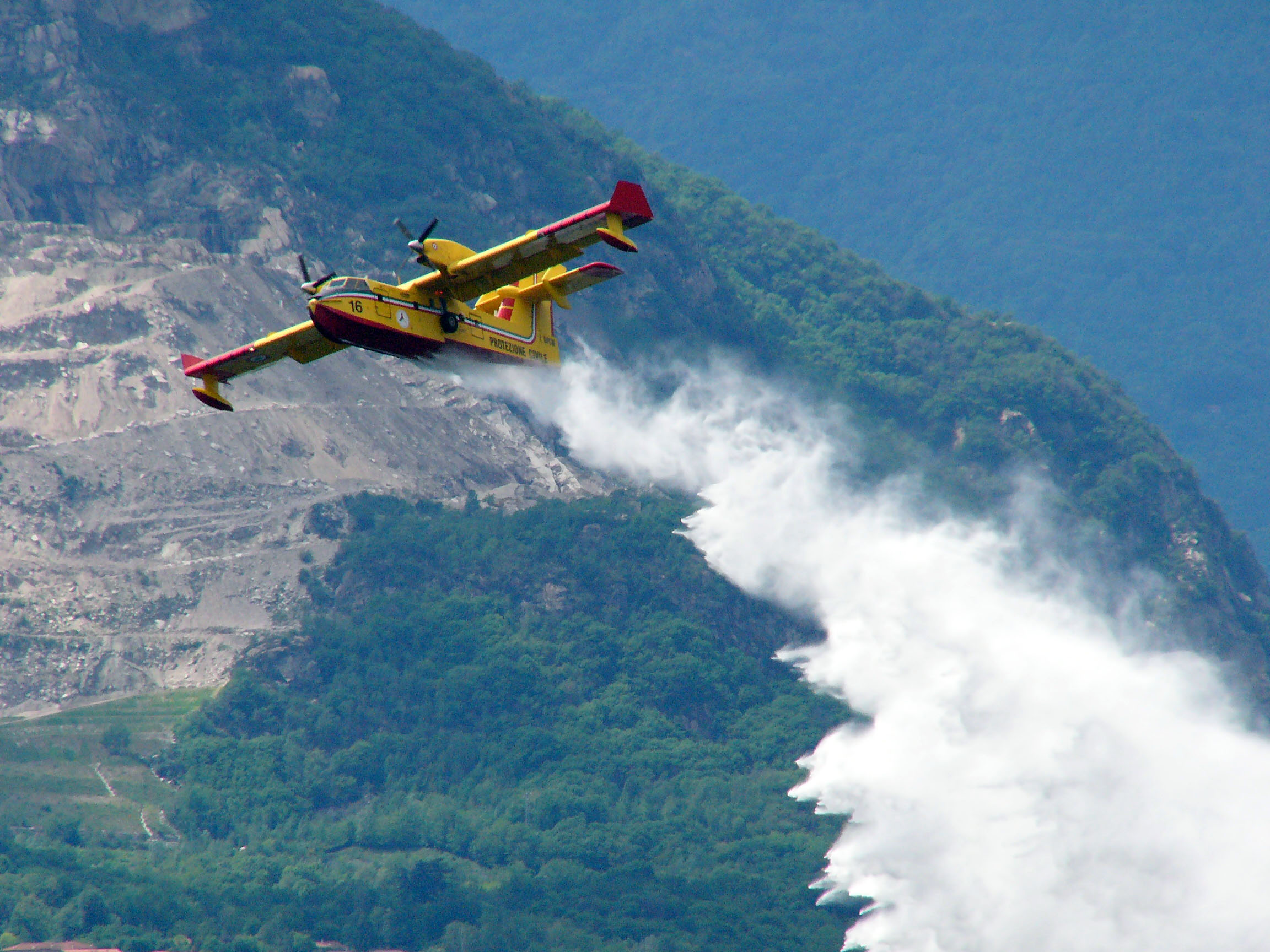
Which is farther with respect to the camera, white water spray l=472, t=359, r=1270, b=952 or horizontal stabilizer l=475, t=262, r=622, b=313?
white water spray l=472, t=359, r=1270, b=952

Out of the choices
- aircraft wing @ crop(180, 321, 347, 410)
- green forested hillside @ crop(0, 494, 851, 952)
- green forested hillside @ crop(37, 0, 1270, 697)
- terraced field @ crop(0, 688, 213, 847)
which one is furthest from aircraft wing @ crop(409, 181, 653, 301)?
green forested hillside @ crop(37, 0, 1270, 697)

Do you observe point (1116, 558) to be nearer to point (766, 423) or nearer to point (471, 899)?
point (766, 423)

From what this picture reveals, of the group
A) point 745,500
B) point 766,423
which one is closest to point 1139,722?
point 745,500

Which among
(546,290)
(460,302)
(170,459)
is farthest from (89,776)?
(460,302)

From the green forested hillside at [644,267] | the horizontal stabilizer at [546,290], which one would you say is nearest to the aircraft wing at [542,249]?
the horizontal stabilizer at [546,290]

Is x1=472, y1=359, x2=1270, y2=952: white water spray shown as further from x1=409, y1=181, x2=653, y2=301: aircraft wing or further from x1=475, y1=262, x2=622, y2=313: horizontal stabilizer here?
x1=409, y1=181, x2=653, y2=301: aircraft wing

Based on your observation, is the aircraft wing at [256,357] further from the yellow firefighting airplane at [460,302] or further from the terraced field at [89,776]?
the terraced field at [89,776]

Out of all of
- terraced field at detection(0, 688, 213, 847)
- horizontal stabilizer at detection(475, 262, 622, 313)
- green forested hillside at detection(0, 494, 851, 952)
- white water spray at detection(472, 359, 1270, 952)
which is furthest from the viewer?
terraced field at detection(0, 688, 213, 847)
